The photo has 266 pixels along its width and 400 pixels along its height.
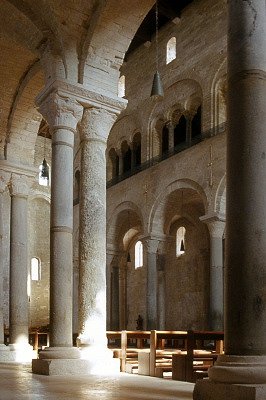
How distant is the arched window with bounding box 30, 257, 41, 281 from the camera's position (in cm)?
2981

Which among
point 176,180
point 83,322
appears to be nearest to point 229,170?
point 83,322

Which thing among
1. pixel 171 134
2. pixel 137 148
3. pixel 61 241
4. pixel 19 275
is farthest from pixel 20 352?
pixel 137 148

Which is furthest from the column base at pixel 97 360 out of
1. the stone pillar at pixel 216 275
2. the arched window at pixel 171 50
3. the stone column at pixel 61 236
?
the arched window at pixel 171 50

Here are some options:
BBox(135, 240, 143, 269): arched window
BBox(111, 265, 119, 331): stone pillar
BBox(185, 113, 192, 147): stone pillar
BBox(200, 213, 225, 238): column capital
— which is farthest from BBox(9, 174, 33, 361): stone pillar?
BBox(135, 240, 143, 269): arched window

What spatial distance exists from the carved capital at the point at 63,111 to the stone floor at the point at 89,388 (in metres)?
4.12

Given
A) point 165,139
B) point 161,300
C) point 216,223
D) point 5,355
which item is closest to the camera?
point 5,355

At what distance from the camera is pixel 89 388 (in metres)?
7.02

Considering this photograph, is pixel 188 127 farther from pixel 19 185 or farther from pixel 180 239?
pixel 19 185

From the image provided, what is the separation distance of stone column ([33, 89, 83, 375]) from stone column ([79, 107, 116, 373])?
21 centimetres

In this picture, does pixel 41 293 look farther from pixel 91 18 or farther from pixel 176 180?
pixel 91 18

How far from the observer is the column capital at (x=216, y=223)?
20.2m

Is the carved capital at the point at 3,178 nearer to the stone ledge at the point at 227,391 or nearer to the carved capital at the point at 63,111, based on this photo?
the carved capital at the point at 63,111

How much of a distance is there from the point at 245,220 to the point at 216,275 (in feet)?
50.5

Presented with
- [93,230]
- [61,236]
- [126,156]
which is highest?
[126,156]
